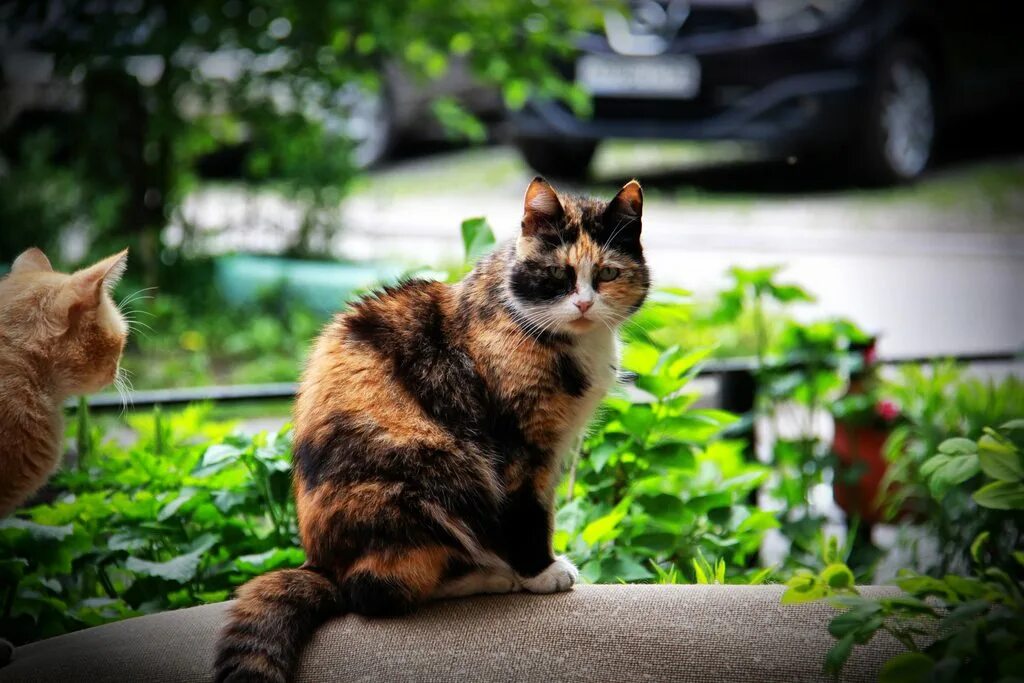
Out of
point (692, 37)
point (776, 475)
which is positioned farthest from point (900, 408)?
point (692, 37)

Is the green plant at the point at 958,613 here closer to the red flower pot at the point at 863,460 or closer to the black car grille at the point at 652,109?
the red flower pot at the point at 863,460

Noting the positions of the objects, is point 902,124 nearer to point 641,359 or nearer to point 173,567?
point 641,359

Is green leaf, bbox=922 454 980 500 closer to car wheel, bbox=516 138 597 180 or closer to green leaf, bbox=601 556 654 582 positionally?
green leaf, bbox=601 556 654 582

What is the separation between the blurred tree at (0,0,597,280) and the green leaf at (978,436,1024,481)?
2799mm

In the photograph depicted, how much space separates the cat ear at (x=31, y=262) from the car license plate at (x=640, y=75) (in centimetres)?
309

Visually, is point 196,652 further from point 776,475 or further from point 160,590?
point 776,475

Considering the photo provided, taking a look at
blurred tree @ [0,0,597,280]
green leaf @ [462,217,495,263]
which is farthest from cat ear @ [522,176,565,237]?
blurred tree @ [0,0,597,280]

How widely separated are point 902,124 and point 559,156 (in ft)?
4.75

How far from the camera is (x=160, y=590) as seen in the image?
64.9 inches

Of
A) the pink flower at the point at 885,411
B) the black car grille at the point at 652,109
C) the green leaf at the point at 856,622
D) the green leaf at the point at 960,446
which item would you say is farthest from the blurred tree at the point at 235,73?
the green leaf at the point at 856,622

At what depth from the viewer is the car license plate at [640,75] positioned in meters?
4.27

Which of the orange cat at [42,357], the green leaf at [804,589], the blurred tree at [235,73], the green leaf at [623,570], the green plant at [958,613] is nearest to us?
the green plant at [958,613]

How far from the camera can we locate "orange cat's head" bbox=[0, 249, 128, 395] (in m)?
1.32

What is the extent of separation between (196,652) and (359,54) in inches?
122
